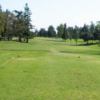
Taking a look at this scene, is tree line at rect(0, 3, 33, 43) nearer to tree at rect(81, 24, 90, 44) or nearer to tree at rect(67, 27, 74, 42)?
tree at rect(81, 24, 90, 44)

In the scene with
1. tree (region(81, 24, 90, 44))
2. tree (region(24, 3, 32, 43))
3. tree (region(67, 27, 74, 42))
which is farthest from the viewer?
tree (region(67, 27, 74, 42))

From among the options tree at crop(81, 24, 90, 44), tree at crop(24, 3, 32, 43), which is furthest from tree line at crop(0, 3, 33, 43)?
tree at crop(81, 24, 90, 44)

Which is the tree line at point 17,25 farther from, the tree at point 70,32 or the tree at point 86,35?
the tree at point 70,32

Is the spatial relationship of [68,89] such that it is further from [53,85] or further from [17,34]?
[17,34]

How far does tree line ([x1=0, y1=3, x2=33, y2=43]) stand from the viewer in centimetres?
12962

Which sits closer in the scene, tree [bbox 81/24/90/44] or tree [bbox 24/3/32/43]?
tree [bbox 24/3/32/43]

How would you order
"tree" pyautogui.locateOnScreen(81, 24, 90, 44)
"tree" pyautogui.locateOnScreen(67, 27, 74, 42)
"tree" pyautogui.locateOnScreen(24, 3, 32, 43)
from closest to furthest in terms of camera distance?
1. "tree" pyautogui.locateOnScreen(24, 3, 32, 43)
2. "tree" pyautogui.locateOnScreen(81, 24, 90, 44)
3. "tree" pyautogui.locateOnScreen(67, 27, 74, 42)

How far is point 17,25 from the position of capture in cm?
13275

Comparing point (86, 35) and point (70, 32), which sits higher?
point (70, 32)

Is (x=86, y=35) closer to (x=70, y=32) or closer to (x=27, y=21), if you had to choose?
(x=27, y=21)

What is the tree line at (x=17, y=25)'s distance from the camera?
130 m

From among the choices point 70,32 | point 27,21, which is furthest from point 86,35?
point 70,32

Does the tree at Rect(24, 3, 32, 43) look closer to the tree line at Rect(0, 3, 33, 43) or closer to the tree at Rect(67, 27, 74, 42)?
the tree line at Rect(0, 3, 33, 43)

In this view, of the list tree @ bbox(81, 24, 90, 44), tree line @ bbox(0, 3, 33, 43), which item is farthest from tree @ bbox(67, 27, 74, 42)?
tree line @ bbox(0, 3, 33, 43)
